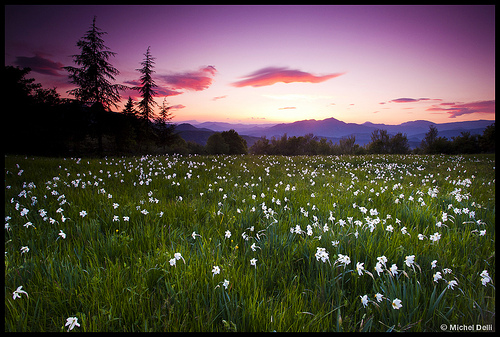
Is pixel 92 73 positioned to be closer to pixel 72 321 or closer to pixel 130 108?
pixel 130 108

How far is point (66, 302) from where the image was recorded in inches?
82.7

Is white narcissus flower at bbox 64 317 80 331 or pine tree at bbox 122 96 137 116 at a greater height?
pine tree at bbox 122 96 137 116

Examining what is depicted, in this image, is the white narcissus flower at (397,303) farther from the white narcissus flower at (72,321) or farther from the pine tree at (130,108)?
the pine tree at (130,108)

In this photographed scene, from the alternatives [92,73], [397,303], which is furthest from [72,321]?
[92,73]

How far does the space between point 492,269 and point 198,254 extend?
3.68m

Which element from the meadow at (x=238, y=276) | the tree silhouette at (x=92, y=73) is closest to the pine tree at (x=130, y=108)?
the tree silhouette at (x=92, y=73)

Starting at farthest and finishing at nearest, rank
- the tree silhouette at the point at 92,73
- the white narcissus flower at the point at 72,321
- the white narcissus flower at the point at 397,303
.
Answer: the tree silhouette at the point at 92,73
the white narcissus flower at the point at 397,303
the white narcissus flower at the point at 72,321

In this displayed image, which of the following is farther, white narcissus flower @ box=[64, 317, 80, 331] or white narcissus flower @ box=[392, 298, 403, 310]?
white narcissus flower @ box=[392, 298, 403, 310]

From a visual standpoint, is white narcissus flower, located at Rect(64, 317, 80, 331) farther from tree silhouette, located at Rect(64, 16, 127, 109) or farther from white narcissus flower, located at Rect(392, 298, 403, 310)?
tree silhouette, located at Rect(64, 16, 127, 109)

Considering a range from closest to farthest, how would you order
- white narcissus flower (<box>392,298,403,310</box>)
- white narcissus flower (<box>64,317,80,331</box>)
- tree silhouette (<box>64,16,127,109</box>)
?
white narcissus flower (<box>64,317,80,331</box>), white narcissus flower (<box>392,298,403,310</box>), tree silhouette (<box>64,16,127,109</box>)

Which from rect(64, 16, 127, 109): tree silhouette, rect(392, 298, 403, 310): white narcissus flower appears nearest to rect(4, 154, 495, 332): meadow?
rect(392, 298, 403, 310): white narcissus flower
